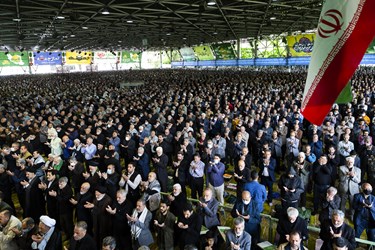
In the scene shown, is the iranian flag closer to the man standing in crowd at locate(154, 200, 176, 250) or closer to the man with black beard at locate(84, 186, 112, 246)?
the man standing in crowd at locate(154, 200, 176, 250)

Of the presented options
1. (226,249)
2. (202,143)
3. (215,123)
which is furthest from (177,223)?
(215,123)

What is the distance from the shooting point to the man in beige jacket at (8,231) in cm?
469

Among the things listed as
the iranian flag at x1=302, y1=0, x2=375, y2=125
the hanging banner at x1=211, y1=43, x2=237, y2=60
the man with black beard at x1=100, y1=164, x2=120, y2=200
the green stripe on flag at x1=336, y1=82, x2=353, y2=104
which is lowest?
the man with black beard at x1=100, y1=164, x2=120, y2=200

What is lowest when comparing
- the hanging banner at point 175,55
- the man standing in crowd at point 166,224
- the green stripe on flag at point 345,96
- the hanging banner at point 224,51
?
the man standing in crowd at point 166,224

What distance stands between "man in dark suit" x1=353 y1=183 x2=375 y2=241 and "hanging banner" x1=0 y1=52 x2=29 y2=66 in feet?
189

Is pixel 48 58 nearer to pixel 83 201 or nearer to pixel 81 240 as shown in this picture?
pixel 83 201

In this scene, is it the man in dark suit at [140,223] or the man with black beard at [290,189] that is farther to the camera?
the man with black beard at [290,189]

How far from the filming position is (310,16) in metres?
27.5

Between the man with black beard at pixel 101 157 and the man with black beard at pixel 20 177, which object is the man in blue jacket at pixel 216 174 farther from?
the man with black beard at pixel 20 177

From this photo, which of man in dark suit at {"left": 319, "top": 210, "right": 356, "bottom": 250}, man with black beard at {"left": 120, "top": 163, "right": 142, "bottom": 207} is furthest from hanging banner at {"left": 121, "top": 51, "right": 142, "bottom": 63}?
man in dark suit at {"left": 319, "top": 210, "right": 356, "bottom": 250}

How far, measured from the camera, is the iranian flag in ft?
7.97

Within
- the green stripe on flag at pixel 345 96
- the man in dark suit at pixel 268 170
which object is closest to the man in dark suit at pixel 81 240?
the green stripe on flag at pixel 345 96

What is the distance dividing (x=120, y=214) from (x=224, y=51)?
160ft

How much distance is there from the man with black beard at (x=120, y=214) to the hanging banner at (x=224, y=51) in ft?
157
